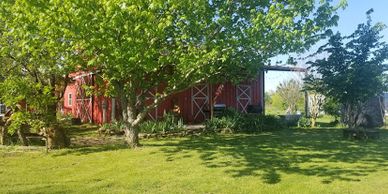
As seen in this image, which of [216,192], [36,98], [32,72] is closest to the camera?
[216,192]

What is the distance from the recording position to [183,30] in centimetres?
1004

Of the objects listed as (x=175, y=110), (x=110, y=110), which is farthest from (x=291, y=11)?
(x=110, y=110)

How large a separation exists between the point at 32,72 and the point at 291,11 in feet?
27.6

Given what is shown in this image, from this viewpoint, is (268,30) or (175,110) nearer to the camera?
(268,30)

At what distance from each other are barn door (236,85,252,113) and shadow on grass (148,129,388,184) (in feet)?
28.6

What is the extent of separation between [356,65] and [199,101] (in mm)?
9279

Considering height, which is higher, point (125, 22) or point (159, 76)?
point (125, 22)

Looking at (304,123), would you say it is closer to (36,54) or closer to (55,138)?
(55,138)

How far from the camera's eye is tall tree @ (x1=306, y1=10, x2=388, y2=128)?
15234mm

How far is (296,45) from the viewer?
10047 millimetres

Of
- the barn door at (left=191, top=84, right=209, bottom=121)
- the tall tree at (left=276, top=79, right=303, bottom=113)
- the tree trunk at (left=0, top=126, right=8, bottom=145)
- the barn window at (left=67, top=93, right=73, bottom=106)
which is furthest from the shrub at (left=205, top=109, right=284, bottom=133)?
the tall tree at (left=276, top=79, right=303, bottom=113)

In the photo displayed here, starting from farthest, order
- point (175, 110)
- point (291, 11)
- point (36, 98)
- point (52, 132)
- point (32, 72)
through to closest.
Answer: point (175, 110) < point (32, 72) < point (52, 132) < point (36, 98) < point (291, 11)

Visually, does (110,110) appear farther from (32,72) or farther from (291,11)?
(291,11)

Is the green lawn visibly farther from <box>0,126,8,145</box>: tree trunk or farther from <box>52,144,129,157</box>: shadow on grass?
<box>0,126,8,145</box>: tree trunk
